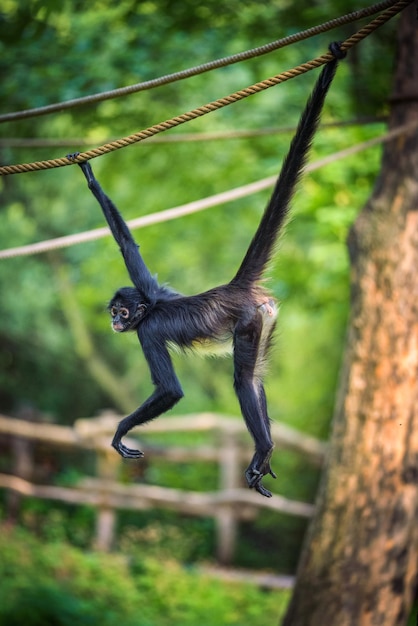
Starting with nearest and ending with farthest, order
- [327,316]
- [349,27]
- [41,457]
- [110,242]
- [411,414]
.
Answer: [411,414], [349,27], [110,242], [327,316], [41,457]

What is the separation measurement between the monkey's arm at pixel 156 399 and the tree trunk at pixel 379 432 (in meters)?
1.77

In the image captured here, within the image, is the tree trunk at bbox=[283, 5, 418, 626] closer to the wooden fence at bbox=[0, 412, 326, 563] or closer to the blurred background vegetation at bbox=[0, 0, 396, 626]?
the blurred background vegetation at bbox=[0, 0, 396, 626]

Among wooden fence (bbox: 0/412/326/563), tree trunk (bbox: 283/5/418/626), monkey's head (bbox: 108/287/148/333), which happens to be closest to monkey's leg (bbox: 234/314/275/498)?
monkey's head (bbox: 108/287/148/333)

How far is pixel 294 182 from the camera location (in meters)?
3.17

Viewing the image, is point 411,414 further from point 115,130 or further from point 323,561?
point 115,130

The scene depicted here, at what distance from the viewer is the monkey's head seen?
11.2 ft

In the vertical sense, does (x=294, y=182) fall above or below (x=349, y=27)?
below

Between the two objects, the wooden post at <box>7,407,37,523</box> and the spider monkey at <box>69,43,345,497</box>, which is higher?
the spider monkey at <box>69,43,345,497</box>

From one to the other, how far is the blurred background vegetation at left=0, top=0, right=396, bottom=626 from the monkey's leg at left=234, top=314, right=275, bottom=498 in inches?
9.0

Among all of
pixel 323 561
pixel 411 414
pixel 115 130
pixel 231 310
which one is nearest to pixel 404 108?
pixel 411 414

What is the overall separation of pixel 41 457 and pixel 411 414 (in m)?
7.48

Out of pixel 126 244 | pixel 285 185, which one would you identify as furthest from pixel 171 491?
pixel 285 185

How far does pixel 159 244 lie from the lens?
9.98 metres

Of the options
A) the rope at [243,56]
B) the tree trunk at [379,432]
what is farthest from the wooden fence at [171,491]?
the rope at [243,56]
